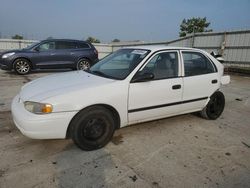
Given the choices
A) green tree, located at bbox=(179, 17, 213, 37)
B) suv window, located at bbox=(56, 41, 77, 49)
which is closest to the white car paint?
suv window, located at bbox=(56, 41, 77, 49)

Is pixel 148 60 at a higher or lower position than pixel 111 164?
higher

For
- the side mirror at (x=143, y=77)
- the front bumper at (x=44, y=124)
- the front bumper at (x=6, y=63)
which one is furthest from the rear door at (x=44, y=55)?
the side mirror at (x=143, y=77)

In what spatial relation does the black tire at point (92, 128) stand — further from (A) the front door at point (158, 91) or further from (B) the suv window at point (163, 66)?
(B) the suv window at point (163, 66)

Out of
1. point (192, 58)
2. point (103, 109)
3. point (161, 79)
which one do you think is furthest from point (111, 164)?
point (192, 58)

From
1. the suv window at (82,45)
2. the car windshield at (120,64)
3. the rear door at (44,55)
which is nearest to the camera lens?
the car windshield at (120,64)

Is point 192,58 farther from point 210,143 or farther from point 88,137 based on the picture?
point 88,137

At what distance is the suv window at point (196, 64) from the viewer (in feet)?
12.6

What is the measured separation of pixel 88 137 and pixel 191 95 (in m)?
2.06

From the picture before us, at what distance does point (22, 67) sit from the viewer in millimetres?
9086

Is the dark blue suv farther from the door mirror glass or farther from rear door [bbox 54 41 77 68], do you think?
the door mirror glass

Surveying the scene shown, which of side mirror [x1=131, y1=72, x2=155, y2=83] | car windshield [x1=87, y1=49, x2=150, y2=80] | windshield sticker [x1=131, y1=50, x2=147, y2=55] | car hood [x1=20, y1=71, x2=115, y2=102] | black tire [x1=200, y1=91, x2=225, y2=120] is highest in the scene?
windshield sticker [x1=131, y1=50, x2=147, y2=55]

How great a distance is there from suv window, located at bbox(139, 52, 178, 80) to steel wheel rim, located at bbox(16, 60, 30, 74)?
743 cm

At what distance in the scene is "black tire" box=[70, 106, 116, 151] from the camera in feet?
9.27

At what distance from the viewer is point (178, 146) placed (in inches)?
127
